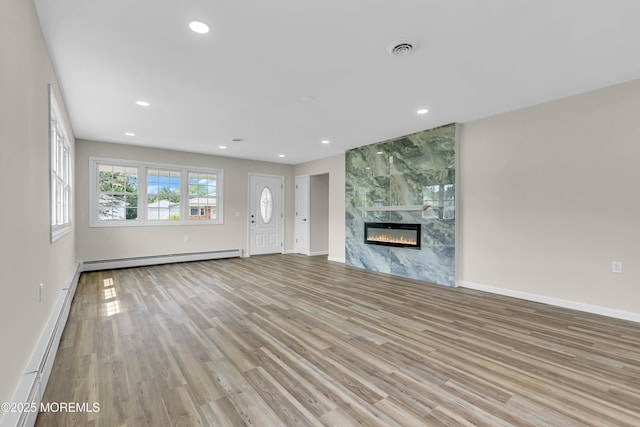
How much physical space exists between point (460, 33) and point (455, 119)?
225cm

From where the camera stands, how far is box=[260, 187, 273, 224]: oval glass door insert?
25.0 feet

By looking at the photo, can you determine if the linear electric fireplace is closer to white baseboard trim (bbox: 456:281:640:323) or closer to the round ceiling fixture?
white baseboard trim (bbox: 456:281:640:323)

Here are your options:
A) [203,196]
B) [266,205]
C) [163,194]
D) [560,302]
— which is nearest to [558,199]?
[560,302]

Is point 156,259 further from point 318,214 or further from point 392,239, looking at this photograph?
point 392,239

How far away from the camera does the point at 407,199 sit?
5.03 m

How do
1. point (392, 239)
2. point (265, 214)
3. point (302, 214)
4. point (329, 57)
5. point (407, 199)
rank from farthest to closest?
point (302, 214) < point (265, 214) < point (392, 239) < point (407, 199) < point (329, 57)

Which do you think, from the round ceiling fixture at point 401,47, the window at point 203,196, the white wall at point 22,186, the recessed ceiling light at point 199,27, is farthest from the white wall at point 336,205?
the white wall at point 22,186

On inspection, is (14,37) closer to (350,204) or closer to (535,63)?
(535,63)

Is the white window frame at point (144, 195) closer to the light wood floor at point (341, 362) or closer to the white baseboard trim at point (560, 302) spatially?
the light wood floor at point (341, 362)

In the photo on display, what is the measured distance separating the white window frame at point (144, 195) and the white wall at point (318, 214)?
2.30m

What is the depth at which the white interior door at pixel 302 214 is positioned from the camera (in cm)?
768

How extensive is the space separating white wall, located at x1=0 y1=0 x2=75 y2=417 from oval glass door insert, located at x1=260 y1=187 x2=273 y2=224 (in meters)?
5.30

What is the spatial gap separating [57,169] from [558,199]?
234 inches

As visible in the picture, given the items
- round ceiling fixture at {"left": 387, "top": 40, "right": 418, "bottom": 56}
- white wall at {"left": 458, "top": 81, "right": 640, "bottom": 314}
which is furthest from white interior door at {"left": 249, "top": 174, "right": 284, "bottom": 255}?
round ceiling fixture at {"left": 387, "top": 40, "right": 418, "bottom": 56}
